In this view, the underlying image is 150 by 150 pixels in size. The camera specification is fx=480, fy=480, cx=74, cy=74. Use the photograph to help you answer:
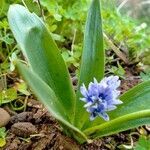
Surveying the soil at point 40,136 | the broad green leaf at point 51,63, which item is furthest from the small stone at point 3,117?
the broad green leaf at point 51,63

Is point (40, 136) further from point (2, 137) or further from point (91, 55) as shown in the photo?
point (91, 55)

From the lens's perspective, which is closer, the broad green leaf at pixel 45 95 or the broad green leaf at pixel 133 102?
the broad green leaf at pixel 45 95

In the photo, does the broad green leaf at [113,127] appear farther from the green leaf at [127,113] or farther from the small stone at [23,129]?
the small stone at [23,129]

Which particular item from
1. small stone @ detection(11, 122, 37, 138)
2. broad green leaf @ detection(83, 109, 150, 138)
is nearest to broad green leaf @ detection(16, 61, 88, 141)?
broad green leaf @ detection(83, 109, 150, 138)

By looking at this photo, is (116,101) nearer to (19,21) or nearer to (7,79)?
(19,21)

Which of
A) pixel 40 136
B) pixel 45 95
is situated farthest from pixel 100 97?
pixel 40 136

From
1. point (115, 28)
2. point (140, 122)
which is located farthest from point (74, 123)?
point (115, 28)

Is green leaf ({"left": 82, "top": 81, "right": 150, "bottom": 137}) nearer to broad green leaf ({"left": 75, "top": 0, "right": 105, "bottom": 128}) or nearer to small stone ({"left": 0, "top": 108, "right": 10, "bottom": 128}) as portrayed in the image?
broad green leaf ({"left": 75, "top": 0, "right": 105, "bottom": 128})

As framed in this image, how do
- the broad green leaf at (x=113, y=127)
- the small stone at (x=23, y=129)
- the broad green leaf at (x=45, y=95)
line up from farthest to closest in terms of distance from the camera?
1. the small stone at (x=23, y=129)
2. the broad green leaf at (x=113, y=127)
3. the broad green leaf at (x=45, y=95)
